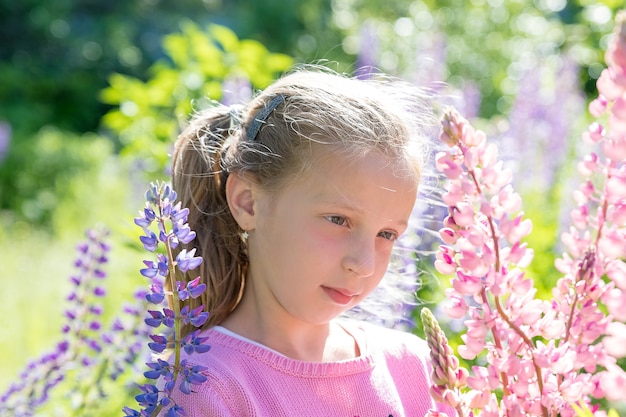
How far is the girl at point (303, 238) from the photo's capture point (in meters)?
1.54

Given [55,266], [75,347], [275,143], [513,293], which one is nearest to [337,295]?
[275,143]

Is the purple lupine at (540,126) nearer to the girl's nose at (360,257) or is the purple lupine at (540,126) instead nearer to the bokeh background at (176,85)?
the bokeh background at (176,85)

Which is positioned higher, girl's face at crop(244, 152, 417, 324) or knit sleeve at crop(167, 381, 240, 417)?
girl's face at crop(244, 152, 417, 324)

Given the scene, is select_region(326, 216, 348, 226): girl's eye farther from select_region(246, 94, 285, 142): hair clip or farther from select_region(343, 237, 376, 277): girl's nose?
select_region(246, 94, 285, 142): hair clip

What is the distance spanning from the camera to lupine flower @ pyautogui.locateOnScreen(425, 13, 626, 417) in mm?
956

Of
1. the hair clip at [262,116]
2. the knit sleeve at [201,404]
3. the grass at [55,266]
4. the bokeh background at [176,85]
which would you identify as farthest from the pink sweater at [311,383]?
the grass at [55,266]

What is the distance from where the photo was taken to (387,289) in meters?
2.04

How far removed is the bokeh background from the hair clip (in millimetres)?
330

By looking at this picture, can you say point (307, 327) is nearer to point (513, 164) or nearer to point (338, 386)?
point (338, 386)

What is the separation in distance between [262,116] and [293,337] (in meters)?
0.40

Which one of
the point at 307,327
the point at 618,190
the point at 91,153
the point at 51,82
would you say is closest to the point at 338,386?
the point at 307,327

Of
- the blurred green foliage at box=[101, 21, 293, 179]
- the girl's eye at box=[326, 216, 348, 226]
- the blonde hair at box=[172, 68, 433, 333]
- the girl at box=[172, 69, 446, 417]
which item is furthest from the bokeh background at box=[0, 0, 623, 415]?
the girl's eye at box=[326, 216, 348, 226]

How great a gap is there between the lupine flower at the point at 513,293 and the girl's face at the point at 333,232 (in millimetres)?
488

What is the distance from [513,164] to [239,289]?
210 centimetres
